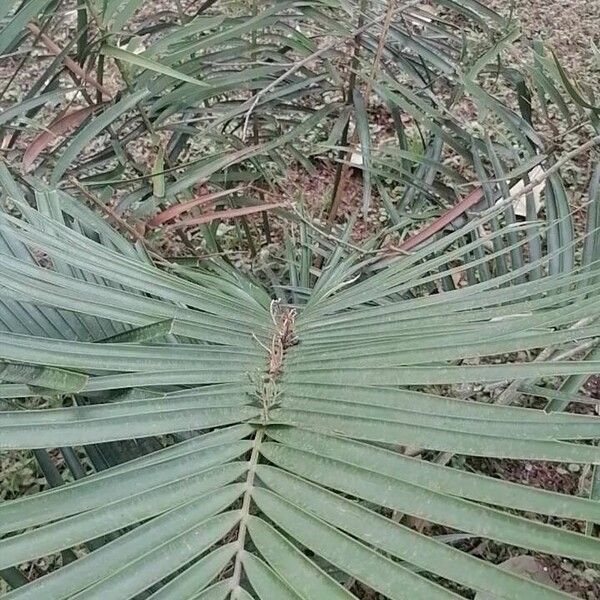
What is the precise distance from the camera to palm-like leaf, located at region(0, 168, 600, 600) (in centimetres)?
33

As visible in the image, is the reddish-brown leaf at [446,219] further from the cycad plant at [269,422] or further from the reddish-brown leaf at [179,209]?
the reddish-brown leaf at [179,209]

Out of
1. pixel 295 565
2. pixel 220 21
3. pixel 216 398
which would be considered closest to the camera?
pixel 295 565

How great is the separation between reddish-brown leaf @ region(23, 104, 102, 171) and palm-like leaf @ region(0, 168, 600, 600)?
31 cm

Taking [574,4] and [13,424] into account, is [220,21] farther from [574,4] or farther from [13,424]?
[574,4]

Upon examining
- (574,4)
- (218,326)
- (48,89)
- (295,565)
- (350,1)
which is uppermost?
(574,4)

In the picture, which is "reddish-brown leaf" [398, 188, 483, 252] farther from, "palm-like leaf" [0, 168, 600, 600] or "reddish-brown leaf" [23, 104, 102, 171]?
"reddish-brown leaf" [23, 104, 102, 171]

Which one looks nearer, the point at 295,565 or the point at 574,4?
the point at 295,565

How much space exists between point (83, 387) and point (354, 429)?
16 centimetres

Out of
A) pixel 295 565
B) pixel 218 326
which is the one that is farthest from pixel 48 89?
pixel 295 565

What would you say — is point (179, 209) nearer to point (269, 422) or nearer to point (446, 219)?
point (446, 219)

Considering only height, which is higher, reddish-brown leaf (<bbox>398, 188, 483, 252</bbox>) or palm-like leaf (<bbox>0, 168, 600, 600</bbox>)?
reddish-brown leaf (<bbox>398, 188, 483, 252</bbox>)

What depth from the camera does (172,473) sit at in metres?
0.40

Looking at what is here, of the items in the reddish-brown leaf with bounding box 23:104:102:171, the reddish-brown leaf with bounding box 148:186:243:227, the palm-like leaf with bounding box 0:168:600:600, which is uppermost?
the reddish-brown leaf with bounding box 23:104:102:171

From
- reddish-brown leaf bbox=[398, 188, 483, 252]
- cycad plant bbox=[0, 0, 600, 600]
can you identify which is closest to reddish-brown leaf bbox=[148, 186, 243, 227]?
cycad plant bbox=[0, 0, 600, 600]
